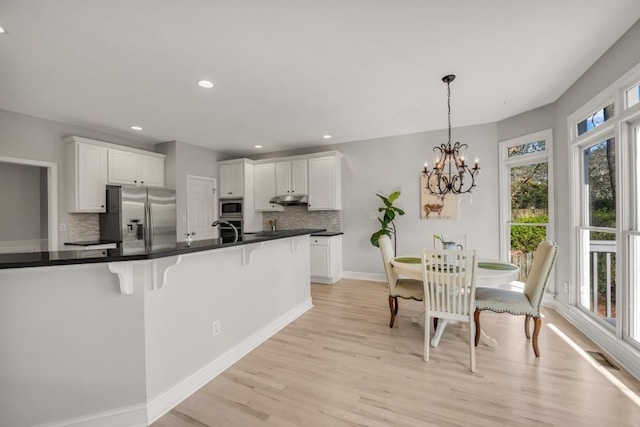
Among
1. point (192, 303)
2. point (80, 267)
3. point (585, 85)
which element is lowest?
point (192, 303)

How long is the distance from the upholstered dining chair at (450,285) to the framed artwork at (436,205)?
7.65ft

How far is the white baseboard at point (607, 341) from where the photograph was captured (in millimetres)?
1992

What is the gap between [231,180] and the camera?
5.42m

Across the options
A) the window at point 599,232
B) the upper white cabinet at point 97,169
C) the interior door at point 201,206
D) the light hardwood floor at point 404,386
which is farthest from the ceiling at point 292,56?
the light hardwood floor at point 404,386

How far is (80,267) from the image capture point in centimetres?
146

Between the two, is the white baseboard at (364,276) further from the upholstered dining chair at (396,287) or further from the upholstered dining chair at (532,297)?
the upholstered dining chair at (532,297)

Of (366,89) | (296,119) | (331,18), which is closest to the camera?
(331,18)

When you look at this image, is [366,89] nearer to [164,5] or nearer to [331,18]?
[331,18]

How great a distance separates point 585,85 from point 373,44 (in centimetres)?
234

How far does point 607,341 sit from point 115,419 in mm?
3796

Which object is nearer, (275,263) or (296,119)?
(275,263)

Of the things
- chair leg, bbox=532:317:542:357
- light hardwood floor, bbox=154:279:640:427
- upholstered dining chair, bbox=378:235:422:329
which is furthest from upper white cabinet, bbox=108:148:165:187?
chair leg, bbox=532:317:542:357

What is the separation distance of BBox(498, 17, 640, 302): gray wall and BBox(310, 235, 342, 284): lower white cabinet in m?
3.12

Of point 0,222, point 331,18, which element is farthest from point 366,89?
point 0,222
